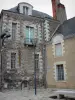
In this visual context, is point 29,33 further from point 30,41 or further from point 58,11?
point 58,11

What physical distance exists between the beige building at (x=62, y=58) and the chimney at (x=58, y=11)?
186 centimetres

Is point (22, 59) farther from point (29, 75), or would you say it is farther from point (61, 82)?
point (61, 82)

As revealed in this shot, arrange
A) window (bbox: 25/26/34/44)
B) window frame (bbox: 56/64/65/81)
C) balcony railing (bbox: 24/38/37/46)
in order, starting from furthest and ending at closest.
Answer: window (bbox: 25/26/34/44) → balcony railing (bbox: 24/38/37/46) → window frame (bbox: 56/64/65/81)

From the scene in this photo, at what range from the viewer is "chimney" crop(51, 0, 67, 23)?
18844 mm

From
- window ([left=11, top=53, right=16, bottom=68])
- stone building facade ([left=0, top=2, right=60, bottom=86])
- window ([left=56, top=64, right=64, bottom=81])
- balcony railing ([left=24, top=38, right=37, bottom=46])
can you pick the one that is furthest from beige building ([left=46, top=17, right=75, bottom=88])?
window ([left=11, top=53, right=16, bottom=68])

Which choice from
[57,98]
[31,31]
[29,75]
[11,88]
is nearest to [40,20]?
[31,31]

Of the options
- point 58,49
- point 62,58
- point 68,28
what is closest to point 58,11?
point 68,28

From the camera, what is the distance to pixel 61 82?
14.9 m

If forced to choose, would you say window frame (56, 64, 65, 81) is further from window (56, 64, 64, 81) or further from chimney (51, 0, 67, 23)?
chimney (51, 0, 67, 23)

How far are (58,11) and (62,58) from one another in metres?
6.11

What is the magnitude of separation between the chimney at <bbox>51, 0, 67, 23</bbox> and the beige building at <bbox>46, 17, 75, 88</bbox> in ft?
6.11

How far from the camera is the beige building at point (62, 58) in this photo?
46.9ft

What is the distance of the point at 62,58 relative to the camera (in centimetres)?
1512

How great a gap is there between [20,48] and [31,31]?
2092mm
